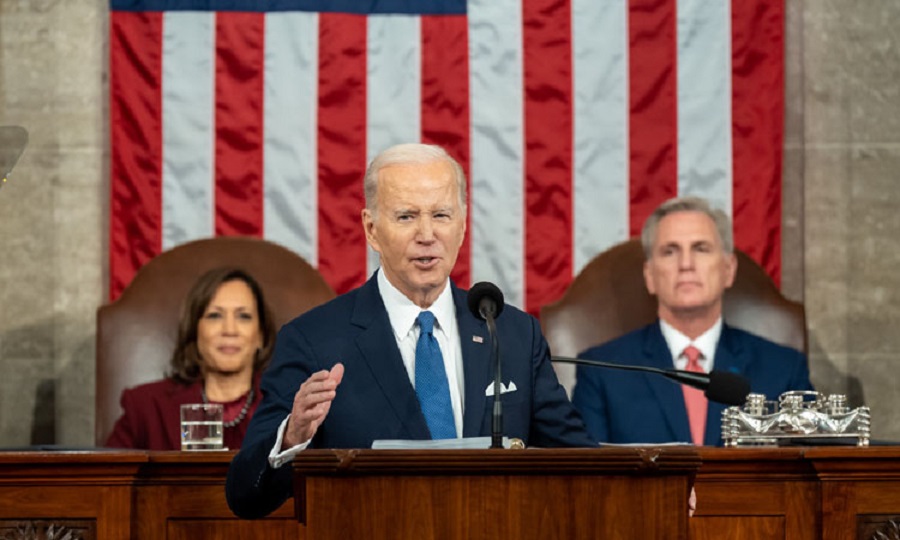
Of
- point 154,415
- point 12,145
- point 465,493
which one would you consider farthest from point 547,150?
point 465,493

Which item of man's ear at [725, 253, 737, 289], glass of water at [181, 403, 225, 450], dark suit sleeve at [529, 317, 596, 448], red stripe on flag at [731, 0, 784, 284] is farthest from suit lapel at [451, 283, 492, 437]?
red stripe on flag at [731, 0, 784, 284]

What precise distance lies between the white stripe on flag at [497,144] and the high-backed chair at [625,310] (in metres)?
0.52

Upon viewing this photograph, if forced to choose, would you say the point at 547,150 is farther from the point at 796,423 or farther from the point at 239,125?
the point at 796,423

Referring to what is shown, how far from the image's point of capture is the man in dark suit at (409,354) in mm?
3201

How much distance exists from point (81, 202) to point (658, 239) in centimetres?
248

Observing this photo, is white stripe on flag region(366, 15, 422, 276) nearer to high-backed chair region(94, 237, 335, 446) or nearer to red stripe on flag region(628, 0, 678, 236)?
high-backed chair region(94, 237, 335, 446)

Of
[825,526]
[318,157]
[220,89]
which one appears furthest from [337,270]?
[825,526]

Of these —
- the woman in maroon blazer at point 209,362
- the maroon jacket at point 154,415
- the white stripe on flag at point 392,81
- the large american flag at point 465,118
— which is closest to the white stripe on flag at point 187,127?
the large american flag at point 465,118

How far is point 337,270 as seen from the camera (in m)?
6.20

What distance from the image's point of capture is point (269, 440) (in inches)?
120

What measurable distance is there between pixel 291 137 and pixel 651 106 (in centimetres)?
149

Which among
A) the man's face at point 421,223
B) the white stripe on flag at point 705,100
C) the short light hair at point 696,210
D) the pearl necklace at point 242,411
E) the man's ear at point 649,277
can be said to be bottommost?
the pearl necklace at point 242,411

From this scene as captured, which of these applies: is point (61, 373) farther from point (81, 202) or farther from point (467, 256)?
point (467, 256)

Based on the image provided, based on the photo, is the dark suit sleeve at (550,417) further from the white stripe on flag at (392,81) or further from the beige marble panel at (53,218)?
the beige marble panel at (53,218)
